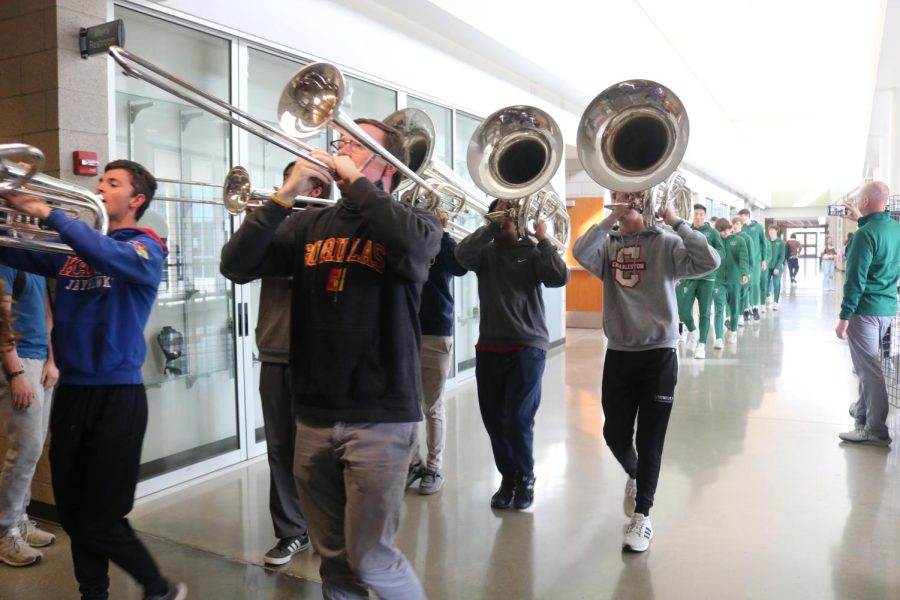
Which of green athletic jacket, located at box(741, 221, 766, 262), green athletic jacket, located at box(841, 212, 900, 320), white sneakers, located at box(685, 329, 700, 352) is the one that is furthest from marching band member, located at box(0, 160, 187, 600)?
green athletic jacket, located at box(741, 221, 766, 262)

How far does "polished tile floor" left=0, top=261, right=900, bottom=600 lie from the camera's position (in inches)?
118

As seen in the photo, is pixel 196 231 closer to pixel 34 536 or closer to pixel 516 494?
pixel 34 536

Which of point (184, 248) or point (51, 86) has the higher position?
point (51, 86)

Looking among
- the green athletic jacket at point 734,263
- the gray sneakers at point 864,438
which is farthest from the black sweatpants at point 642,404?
the green athletic jacket at point 734,263

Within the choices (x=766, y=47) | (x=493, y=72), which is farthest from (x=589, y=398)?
(x=766, y=47)

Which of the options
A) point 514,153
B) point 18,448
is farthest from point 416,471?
point 18,448

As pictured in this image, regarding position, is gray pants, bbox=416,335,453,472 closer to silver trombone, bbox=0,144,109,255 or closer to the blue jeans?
the blue jeans

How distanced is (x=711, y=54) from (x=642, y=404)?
39.1 feet

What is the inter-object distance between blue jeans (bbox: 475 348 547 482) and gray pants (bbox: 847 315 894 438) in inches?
95.1

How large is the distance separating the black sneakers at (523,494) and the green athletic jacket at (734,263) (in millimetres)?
6310

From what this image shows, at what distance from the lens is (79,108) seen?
357 centimetres

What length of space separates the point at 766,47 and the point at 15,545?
13083mm

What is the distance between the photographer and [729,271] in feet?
30.7

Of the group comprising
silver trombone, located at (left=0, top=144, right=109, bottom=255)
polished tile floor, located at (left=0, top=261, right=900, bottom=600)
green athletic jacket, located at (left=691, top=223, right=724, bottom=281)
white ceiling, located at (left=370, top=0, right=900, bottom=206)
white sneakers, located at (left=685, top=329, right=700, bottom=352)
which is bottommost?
polished tile floor, located at (left=0, top=261, right=900, bottom=600)
